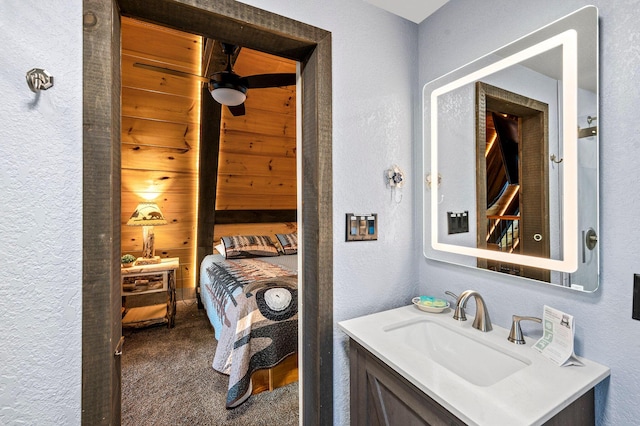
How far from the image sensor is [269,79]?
2133 mm

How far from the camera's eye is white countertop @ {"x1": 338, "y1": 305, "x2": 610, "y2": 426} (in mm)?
653

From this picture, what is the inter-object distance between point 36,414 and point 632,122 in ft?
6.13

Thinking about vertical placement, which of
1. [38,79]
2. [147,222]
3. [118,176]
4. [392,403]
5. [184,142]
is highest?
[184,142]

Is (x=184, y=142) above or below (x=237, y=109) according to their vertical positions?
below

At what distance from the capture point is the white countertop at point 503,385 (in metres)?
0.65

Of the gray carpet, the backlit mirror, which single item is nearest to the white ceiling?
the backlit mirror

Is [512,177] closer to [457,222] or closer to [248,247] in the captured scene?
[457,222]

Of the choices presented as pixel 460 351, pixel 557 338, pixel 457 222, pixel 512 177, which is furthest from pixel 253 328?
pixel 512 177

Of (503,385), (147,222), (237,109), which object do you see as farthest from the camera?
(147,222)

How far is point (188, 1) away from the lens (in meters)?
0.91

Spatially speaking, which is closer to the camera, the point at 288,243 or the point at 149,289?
the point at 149,289

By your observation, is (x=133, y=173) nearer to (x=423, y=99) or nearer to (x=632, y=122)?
(x=423, y=99)

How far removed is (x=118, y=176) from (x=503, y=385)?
134 cm

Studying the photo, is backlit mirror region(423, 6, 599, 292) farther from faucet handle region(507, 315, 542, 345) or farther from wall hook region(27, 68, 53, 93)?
wall hook region(27, 68, 53, 93)
